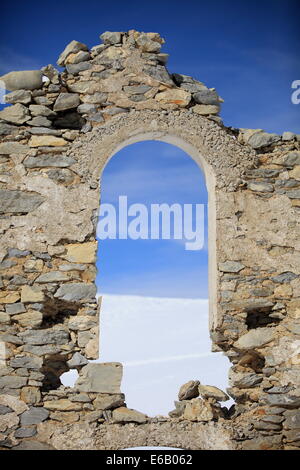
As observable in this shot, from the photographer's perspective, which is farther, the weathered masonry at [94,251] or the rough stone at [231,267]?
the rough stone at [231,267]

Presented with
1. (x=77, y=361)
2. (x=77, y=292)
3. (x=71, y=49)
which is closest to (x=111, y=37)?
(x=71, y=49)

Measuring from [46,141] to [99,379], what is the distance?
2334mm

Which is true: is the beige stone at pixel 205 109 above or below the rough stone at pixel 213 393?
above

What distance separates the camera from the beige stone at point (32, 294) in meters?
5.23

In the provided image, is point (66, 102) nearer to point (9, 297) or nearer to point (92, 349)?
point (9, 297)

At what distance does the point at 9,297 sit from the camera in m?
5.26

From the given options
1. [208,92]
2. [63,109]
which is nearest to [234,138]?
[208,92]

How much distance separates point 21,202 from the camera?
5383 mm

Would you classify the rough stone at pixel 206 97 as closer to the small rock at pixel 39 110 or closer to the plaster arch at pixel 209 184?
the plaster arch at pixel 209 184

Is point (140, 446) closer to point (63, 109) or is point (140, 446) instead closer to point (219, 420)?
point (219, 420)

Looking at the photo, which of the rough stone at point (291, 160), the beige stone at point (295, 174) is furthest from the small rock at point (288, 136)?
the beige stone at point (295, 174)

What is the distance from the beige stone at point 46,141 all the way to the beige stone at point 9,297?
145 centimetres

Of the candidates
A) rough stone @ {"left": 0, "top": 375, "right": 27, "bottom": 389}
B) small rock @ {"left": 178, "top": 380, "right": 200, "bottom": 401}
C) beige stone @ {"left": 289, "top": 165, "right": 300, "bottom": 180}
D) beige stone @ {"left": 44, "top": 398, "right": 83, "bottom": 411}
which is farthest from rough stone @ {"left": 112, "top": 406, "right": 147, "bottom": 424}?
beige stone @ {"left": 289, "top": 165, "right": 300, "bottom": 180}

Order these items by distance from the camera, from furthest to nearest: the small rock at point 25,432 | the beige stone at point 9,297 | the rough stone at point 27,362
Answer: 1. the beige stone at point 9,297
2. the rough stone at point 27,362
3. the small rock at point 25,432
